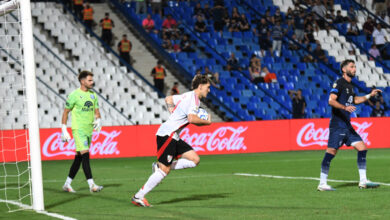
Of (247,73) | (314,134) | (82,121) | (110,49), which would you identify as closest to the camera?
(82,121)

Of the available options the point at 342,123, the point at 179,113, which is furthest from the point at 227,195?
the point at 342,123

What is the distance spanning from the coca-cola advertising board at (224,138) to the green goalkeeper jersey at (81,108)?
11.4 m

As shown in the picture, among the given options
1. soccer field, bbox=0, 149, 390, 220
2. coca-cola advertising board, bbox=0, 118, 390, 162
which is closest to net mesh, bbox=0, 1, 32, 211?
coca-cola advertising board, bbox=0, 118, 390, 162

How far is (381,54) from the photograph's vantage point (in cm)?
3616

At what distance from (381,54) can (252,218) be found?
28.6 m

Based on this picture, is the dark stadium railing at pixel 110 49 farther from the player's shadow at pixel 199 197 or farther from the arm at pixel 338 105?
the arm at pixel 338 105

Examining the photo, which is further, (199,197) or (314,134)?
(314,134)

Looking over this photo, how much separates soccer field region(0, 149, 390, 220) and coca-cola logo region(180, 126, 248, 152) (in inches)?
246

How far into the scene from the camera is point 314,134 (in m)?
27.9

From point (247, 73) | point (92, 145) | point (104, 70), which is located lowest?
point (92, 145)

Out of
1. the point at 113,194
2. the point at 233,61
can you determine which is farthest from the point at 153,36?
the point at 113,194

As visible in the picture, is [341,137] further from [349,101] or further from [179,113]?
[179,113]

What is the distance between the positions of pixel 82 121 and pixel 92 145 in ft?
40.0

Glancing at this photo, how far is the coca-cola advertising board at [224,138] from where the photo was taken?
25219 millimetres
